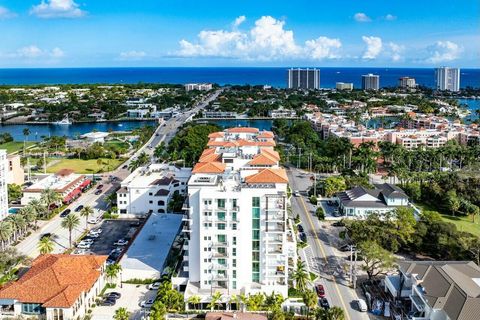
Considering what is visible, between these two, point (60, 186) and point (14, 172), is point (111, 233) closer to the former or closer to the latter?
point (60, 186)

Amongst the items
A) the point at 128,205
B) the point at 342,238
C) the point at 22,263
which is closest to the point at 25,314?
the point at 22,263

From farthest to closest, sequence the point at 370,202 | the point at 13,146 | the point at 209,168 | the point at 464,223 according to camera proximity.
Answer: the point at 13,146 → the point at 370,202 → the point at 464,223 → the point at 209,168

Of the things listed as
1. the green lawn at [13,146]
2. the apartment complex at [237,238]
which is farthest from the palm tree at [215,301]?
the green lawn at [13,146]

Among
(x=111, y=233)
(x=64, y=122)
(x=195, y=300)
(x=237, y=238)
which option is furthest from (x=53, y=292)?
(x=64, y=122)

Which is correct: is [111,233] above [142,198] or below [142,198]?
below

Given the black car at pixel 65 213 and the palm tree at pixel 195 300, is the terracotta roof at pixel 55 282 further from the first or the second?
the black car at pixel 65 213

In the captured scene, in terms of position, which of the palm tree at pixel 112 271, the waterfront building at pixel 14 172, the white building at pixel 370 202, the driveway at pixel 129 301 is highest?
the waterfront building at pixel 14 172

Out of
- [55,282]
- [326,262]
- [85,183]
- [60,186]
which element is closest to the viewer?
[55,282]

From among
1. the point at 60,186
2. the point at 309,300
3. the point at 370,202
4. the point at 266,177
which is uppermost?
the point at 266,177
